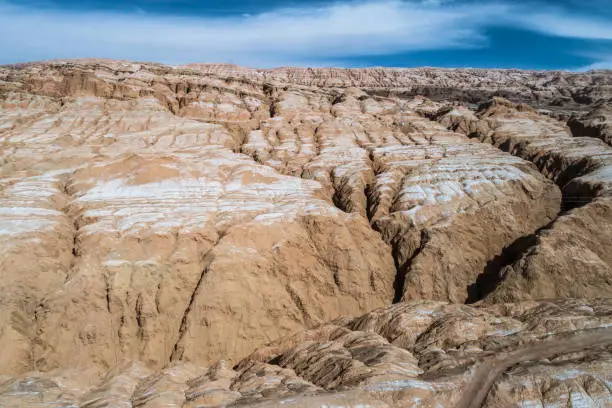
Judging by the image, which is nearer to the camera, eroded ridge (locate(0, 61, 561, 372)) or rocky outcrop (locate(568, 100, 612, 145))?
eroded ridge (locate(0, 61, 561, 372))

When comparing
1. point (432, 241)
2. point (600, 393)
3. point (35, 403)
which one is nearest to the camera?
point (600, 393)

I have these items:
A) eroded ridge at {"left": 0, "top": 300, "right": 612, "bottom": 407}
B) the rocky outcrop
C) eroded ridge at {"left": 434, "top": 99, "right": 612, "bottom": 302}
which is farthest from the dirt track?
the rocky outcrop

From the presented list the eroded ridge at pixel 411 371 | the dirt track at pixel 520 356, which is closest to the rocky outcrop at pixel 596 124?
the eroded ridge at pixel 411 371

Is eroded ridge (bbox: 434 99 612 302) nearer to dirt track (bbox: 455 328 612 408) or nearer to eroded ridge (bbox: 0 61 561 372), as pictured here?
eroded ridge (bbox: 0 61 561 372)

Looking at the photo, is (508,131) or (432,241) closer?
(432,241)

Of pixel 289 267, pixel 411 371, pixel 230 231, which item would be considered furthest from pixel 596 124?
pixel 411 371

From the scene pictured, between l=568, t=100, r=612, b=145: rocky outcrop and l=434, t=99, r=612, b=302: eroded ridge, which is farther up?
l=568, t=100, r=612, b=145: rocky outcrop

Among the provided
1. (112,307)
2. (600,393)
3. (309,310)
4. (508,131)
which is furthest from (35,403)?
(508,131)

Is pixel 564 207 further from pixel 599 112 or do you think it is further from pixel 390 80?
pixel 390 80
